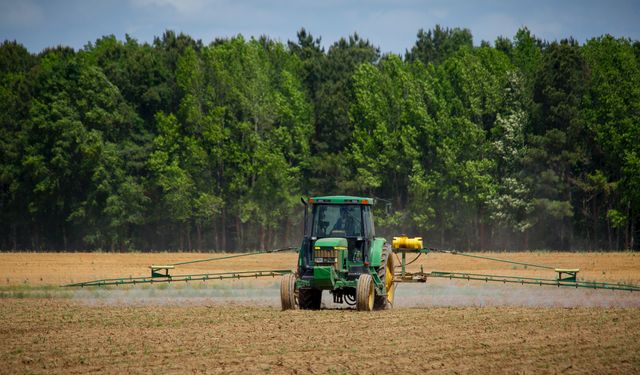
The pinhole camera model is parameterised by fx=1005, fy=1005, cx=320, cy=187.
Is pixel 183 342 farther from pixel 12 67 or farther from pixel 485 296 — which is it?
pixel 12 67

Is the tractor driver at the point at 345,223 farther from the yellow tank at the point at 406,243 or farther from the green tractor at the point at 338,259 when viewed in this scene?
the yellow tank at the point at 406,243

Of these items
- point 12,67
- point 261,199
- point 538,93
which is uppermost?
point 12,67

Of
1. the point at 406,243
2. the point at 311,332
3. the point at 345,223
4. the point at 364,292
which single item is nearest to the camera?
the point at 311,332

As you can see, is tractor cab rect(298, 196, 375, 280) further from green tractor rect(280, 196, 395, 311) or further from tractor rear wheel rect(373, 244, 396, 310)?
tractor rear wheel rect(373, 244, 396, 310)

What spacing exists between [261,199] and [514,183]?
19707 millimetres

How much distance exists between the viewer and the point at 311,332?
71.6ft

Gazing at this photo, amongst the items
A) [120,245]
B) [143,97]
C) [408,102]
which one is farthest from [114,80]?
[408,102]

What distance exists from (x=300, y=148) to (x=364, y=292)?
57171 mm

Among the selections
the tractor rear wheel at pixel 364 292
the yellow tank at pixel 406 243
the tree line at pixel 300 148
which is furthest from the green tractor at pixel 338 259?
the tree line at pixel 300 148

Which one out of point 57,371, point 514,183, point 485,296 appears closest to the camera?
point 57,371

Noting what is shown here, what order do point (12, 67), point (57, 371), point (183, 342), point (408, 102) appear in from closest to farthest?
1. point (57, 371)
2. point (183, 342)
3. point (408, 102)
4. point (12, 67)

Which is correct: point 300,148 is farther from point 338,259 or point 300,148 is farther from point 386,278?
point 338,259

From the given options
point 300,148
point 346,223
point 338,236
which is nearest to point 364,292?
point 338,236

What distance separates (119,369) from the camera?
17.0 meters
